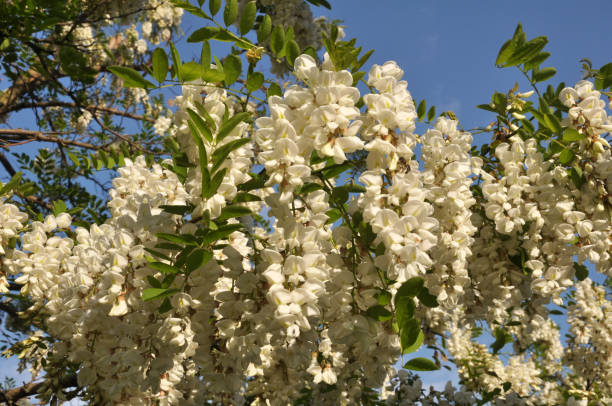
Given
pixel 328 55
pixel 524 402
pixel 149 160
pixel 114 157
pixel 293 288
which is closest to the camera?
pixel 293 288

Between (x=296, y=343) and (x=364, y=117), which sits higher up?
(x=364, y=117)

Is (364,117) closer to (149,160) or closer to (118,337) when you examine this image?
(118,337)

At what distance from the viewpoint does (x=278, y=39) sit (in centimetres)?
172

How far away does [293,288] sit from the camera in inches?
52.0

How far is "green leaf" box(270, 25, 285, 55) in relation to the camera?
5.57 feet

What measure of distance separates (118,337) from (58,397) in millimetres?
1037

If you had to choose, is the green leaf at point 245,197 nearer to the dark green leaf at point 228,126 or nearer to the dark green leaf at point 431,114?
the dark green leaf at point 228,126

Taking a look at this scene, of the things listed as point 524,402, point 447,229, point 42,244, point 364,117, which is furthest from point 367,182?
point 524,402

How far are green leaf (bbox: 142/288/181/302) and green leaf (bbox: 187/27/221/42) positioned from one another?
3.07ft

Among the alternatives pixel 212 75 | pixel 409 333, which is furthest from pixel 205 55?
pixel 409 333

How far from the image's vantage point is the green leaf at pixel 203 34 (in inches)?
66.2

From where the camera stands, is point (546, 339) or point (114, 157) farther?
point (546, 339)

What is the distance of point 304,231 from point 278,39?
2.65ft

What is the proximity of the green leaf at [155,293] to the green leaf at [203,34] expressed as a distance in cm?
93
